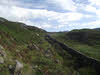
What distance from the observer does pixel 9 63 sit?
20609 mm

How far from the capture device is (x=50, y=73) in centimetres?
2341

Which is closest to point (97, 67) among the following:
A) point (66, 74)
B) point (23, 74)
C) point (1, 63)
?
point (66, 74)

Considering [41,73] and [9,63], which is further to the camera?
[41,73]

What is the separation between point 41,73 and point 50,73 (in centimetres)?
158

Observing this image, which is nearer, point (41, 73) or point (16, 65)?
point (16, 65)

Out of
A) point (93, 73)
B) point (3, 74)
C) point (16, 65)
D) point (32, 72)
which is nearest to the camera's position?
point (3, 74)

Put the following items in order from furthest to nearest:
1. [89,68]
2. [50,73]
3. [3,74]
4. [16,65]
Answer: [89,68] → [50,73] → [16,65] → [3,74]

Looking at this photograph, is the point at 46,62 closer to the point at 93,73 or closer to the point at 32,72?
the point at 32,72

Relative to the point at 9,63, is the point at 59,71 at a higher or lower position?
lower

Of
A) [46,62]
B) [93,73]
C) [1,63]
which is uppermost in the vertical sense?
[1,63]

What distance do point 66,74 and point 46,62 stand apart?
5480mm

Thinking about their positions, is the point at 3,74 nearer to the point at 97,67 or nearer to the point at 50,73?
the point at 50,73

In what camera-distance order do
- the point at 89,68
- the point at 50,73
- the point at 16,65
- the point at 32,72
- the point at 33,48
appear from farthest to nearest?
the point at 33,48 < the point at 89,68 < the point at 50,73 < the point at 32,72 < the point at 16,65

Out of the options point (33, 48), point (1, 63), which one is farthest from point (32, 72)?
point (33, 48)
